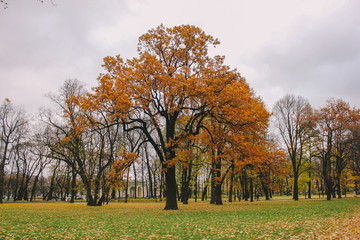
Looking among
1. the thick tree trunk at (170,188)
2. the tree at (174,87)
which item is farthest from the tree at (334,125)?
the thick tree trunk at (170,188)

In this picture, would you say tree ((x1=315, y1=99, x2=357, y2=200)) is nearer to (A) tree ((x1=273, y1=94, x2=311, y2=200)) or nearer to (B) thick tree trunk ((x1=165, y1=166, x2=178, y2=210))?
(A) tree ((x1=273, y1=94, x2=311, y2=200))

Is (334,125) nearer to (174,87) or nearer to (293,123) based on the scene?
(293,123)

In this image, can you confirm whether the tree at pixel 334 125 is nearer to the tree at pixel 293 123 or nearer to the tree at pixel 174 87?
the tree at pixel 293 123

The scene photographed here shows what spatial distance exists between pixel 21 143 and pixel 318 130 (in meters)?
46.7

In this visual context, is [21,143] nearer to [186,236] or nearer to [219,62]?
[219,62]

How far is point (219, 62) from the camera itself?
19.2m

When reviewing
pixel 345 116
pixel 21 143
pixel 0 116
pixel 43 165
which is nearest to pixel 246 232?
pixel 345 116

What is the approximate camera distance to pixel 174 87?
17.3 meters

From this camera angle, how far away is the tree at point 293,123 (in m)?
34.3

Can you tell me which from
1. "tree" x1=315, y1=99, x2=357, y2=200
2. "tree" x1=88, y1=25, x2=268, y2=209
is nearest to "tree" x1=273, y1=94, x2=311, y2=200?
"tree" x1=315, y1=99, x2=357, y2=200

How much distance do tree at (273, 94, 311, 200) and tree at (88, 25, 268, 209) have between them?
19520mm

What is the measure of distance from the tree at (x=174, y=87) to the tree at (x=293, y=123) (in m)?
19.5

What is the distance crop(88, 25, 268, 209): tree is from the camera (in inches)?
664

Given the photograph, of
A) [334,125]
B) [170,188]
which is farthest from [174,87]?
[334,125]
